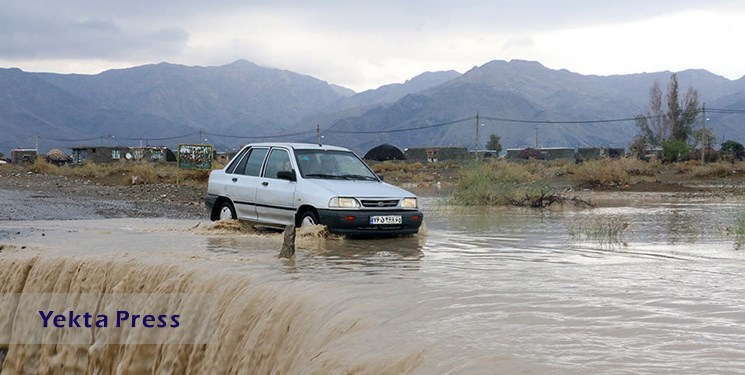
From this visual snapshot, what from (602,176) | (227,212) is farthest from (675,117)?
Answer: (227,212)

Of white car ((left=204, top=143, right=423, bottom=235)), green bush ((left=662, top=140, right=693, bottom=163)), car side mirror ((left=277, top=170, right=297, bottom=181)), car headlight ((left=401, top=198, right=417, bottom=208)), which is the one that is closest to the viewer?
white car ((left=204, top=143, right=423, bottom=235))

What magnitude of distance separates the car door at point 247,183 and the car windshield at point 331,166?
2.73ft

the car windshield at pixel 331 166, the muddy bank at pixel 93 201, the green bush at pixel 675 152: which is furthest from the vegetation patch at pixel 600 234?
the green bush at pixel 675 152

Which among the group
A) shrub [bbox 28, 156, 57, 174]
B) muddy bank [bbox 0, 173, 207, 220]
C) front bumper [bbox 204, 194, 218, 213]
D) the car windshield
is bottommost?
muddy bank [bbox 0, 173, 207, 220]

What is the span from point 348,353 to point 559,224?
40.3 ft

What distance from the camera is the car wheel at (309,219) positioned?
12.3m

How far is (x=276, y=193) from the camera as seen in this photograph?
513 inches

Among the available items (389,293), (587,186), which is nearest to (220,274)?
(389,293)

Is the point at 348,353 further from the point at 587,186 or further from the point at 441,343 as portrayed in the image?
the point at 587,186

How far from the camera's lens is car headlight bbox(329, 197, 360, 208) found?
11984mm

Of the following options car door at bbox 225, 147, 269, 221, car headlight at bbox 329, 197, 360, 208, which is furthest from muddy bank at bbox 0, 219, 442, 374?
car headlight at bbox 329, 197, 360, 208

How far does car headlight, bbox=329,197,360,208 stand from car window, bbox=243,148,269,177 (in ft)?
6.93

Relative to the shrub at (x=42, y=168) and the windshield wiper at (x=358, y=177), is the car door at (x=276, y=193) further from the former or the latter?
the shrub at (x=42, y=168)

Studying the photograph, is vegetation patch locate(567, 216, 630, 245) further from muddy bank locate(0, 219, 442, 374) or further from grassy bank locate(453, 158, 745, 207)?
grassy bank locate(453, 158, 745, 207)
